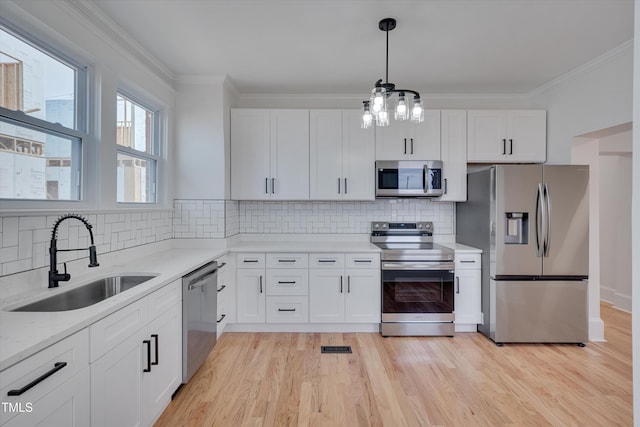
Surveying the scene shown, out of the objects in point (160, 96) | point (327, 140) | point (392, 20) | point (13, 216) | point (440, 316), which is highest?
point (392, 20)

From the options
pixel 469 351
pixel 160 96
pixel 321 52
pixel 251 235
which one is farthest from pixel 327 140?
pixel 469 351

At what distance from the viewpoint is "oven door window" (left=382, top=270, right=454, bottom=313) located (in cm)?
334

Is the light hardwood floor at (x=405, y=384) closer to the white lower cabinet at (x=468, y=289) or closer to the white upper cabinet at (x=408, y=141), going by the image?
the white lower cabinet at (x=468, y=289)

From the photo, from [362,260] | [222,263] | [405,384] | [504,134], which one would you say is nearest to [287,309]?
[222,263]

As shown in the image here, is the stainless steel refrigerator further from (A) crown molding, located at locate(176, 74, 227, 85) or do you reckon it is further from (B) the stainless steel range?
(A) crown molding, located at locate(176, 74, 227, 85)

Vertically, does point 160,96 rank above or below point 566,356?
above

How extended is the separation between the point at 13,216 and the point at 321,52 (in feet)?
8.09

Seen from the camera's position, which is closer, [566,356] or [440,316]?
[566,356]

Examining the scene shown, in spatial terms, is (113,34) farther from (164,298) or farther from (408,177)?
(408,177)

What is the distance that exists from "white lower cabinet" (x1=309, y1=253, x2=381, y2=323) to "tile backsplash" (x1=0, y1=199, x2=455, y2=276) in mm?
663

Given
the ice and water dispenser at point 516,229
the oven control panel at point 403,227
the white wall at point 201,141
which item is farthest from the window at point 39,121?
the ice and water dispenser at point 516,229

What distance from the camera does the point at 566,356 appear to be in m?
2.96

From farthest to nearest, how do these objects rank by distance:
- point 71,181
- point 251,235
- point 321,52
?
point 251,235
point 321,52
point 71,181

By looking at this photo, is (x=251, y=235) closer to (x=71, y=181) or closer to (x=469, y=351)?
(x=71, y=181)
